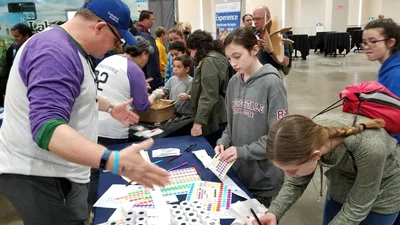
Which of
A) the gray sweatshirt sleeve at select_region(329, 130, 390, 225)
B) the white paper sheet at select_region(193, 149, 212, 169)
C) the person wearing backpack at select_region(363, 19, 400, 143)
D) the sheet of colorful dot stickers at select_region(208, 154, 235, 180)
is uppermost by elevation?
the person wearing backpack at select_region(363, 19, 400, 143)

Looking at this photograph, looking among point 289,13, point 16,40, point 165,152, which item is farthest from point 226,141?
point 289,13

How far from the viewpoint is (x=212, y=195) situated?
139cm

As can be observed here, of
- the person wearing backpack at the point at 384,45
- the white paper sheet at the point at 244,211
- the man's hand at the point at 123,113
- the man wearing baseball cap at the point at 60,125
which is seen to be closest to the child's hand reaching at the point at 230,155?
the white paper sheet at the point at 244,211

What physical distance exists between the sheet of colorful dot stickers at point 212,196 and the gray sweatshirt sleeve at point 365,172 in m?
0.43

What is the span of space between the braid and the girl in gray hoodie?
1.69 ft

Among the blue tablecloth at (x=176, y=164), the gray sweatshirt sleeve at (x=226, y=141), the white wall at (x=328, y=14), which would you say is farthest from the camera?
the white wall at (x=328, y=14)

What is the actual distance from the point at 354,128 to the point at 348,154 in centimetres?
11

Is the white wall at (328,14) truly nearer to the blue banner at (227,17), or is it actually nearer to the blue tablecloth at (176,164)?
the blue banner at (227,17)

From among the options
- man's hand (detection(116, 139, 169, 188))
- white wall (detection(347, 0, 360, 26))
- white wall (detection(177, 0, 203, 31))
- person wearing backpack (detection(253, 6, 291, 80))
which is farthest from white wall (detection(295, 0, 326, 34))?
man's hand (detection(116, 139, 169, 188))

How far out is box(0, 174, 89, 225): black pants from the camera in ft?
3.66

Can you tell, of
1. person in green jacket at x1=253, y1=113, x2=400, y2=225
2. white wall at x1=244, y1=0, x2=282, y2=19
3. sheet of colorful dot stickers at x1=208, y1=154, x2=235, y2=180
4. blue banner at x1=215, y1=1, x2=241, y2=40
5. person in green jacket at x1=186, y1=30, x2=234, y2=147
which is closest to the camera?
person in green jacket at x1=253, y1=113, x2=400, y2=225

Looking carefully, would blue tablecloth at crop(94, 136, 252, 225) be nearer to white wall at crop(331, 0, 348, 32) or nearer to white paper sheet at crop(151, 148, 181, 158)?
white paper sheet at crop(151, 148, 181, 158)

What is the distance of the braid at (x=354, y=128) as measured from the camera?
1.03m

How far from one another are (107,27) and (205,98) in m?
1.23
